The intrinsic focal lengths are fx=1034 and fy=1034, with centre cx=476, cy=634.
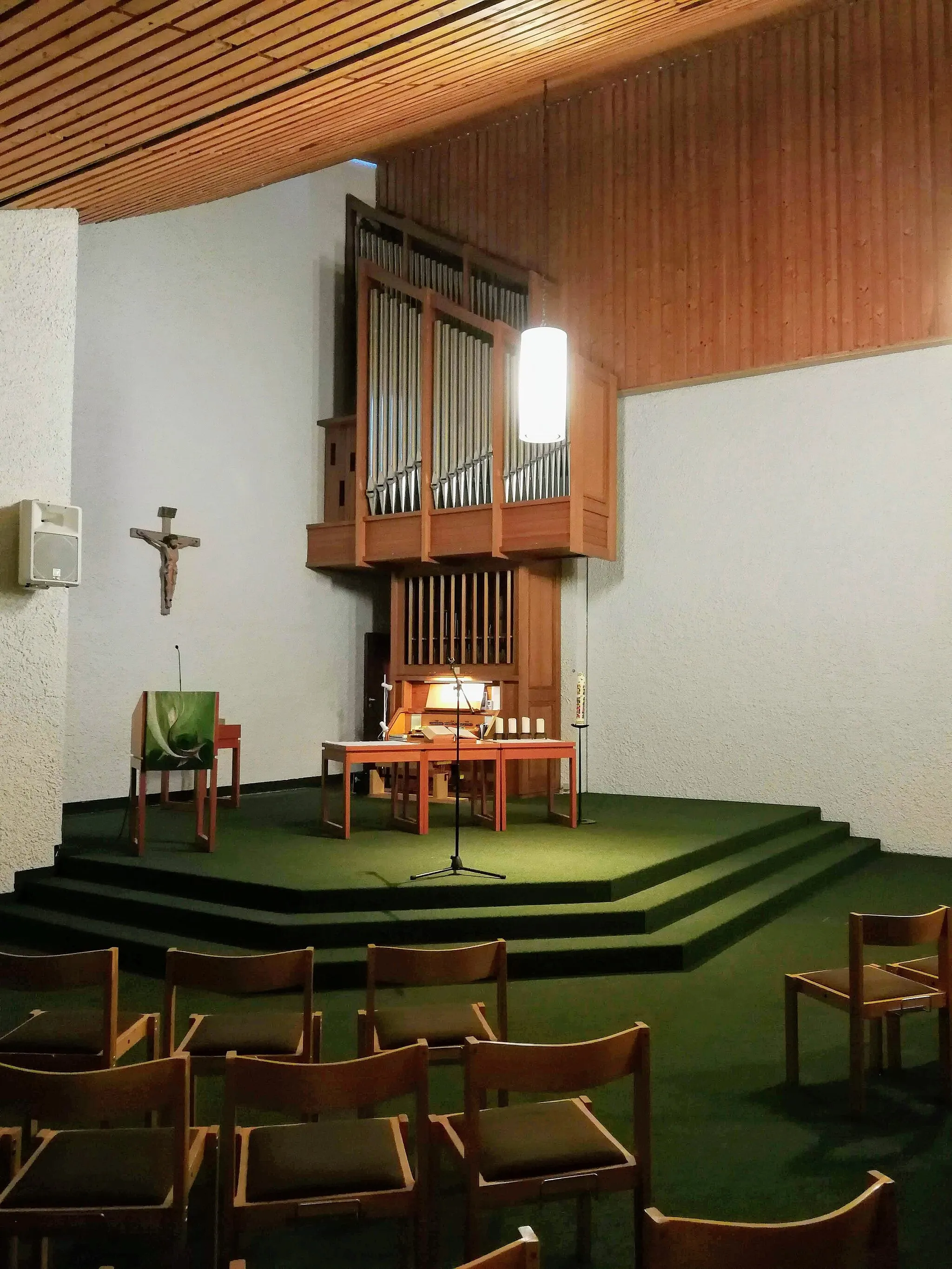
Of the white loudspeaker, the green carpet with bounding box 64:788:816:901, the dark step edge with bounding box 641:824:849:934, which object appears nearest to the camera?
the dark step edge with bounding box 641:824:849:934

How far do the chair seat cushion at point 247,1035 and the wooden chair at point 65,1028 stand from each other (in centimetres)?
19

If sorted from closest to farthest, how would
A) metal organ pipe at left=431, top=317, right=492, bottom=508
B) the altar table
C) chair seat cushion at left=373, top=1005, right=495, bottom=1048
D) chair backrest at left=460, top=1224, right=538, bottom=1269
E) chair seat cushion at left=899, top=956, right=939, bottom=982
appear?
chair backrest at left=460, top=1224, right=538, bottom=1269
chair seat cushion at left=373, top=1005, right=495, bottom=1048
chair seat cushion at left=899, top=956, right=939, bottom=982
the altar table
metal organ pipe at left=431, top=317, right=492, bottom=508

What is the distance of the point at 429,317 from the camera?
872 centimetres

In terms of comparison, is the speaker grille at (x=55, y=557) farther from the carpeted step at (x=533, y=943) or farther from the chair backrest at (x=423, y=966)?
the chair backrest at (x=423, y=966)

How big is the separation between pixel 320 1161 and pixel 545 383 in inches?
175

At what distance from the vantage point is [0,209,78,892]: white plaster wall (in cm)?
563

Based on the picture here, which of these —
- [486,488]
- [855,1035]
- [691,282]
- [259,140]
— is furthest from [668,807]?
[259,140]

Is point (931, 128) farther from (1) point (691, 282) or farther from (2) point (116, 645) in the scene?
(2) point (116, 645)

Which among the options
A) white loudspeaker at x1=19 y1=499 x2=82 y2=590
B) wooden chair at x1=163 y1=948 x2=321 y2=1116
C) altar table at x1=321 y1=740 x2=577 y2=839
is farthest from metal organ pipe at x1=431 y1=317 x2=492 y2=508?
wooden chair at x1=163 y1=948 x2=321 y2=1116

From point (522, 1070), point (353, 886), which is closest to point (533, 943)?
point (353, 886)

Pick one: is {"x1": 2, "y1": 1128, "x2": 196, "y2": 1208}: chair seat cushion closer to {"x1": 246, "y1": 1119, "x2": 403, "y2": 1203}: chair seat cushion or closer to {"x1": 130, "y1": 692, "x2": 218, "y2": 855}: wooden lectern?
{"x1": 246, "y1": 1119, "x2": 403, "y2": 1203}: chair seat cushion

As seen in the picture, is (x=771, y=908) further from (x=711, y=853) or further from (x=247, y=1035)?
(x=247, y=1035)

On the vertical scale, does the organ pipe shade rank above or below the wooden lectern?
above

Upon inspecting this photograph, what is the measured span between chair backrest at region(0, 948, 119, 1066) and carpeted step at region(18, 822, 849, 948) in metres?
1.98
